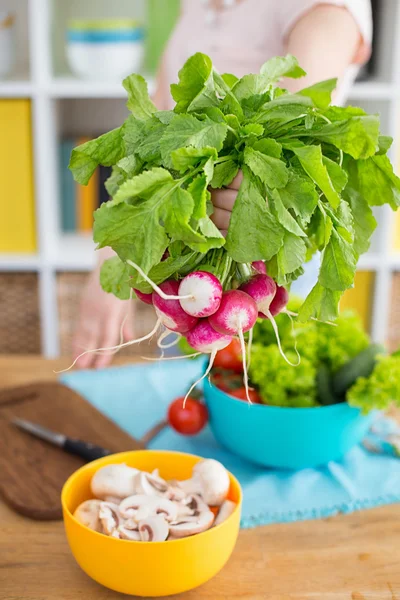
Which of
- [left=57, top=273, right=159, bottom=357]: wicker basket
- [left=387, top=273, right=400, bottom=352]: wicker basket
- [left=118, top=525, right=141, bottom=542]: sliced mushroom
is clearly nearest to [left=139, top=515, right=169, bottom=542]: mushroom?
[left=118, top=525, right=141, bottom=542]: sliced mushroom

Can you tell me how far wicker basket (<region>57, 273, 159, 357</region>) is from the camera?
2.34 metres

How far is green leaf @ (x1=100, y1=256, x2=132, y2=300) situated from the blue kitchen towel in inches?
14.3

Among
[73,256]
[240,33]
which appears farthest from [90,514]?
[73,256]

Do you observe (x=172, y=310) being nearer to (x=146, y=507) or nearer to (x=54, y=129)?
(x=146, y=507)

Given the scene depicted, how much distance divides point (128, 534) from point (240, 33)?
93cm

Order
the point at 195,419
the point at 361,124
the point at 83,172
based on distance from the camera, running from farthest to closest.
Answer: the point at 195,419 < the point at 83,172 < the point at 361,124

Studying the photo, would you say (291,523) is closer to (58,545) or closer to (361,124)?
(58,545)

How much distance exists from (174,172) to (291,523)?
510 mm

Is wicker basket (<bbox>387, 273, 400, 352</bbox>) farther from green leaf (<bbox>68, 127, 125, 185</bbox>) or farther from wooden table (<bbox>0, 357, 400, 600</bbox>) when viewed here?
green leaf (<bbox>68, 127, 125, 185</bbox>)

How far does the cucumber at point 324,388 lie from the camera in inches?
40.2

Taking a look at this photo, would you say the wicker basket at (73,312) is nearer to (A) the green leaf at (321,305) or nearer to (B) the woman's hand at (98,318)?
(B) the woman's hand at (98,318)

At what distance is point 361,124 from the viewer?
0.63 meters

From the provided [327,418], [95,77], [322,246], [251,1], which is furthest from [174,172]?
[95,77]

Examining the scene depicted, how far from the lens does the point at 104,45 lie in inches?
85.0
